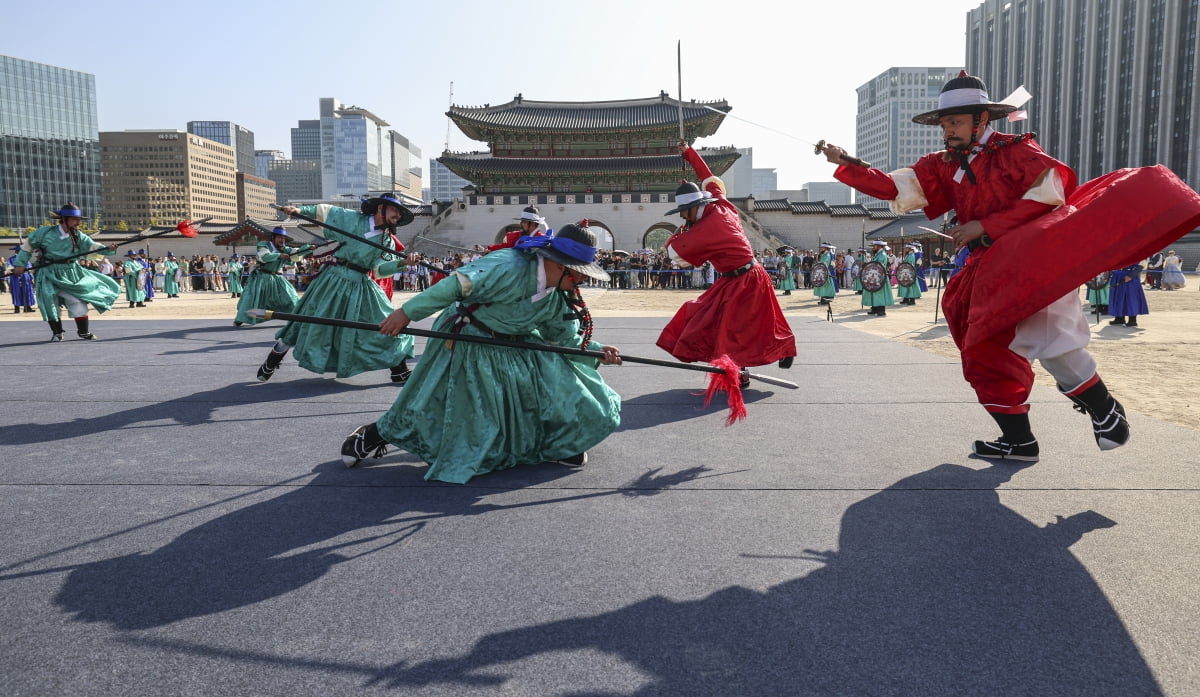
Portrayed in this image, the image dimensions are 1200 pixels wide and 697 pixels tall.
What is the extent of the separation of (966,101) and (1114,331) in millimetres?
9544

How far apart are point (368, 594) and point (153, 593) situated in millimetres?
679

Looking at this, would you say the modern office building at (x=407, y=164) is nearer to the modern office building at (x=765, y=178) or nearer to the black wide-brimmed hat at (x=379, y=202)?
the modern office building at (x=765, y=178)

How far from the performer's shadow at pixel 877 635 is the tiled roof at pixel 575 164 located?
35396 millimetres

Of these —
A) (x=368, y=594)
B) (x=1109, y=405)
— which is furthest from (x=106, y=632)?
(x=1109, y=405)

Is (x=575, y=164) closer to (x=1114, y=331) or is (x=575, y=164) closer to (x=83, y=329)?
(x=1114, y=331)

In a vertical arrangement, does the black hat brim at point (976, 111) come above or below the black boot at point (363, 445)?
above

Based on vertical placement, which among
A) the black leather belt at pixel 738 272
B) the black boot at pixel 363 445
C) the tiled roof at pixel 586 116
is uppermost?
the tiled roof at pixel 586 116

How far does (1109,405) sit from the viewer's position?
340 cm

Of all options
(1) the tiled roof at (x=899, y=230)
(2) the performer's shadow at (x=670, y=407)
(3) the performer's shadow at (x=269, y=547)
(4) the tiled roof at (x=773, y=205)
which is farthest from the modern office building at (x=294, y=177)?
(3) the performer's shadow at (x=269, y=547)

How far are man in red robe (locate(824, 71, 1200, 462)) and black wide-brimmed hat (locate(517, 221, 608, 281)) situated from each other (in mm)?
1511

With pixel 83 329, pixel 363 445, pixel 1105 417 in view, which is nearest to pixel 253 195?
pixel 83 329

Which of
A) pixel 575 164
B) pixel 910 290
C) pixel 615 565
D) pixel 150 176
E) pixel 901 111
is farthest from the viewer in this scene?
pixel 901 111

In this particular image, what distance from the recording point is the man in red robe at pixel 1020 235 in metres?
3.12

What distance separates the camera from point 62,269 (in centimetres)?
930
